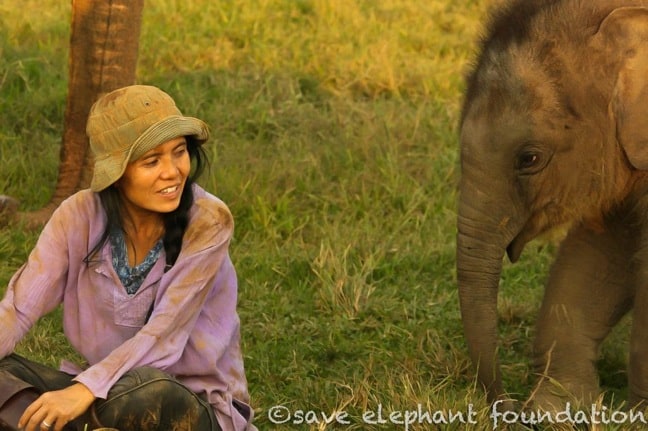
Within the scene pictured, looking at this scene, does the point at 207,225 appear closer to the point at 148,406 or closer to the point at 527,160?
the point at 148,406

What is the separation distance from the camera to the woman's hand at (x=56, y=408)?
349 cm

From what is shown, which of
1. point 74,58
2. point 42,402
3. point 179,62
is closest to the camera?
point 42,402

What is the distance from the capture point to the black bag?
143 inches

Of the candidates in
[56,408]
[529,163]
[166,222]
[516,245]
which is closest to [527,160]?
[529,163]

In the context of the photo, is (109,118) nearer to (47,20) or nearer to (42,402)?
(42,402)

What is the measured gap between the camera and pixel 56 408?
11.5 ft

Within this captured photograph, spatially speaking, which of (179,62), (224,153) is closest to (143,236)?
(224,153)

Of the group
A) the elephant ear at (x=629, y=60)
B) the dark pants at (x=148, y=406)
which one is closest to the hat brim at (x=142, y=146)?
the dark pants at (x=148, y=406)

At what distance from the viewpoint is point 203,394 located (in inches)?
151

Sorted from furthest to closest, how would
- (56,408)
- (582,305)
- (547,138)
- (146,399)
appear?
(582,305)
(547,138)
(146,399)
(56,408)

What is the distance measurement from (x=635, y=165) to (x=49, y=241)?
1971mm

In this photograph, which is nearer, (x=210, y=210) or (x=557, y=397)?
(x=210, y=210)

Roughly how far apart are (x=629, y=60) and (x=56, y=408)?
2.22 metres

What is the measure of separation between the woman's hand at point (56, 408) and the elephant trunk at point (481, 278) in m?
1.46
